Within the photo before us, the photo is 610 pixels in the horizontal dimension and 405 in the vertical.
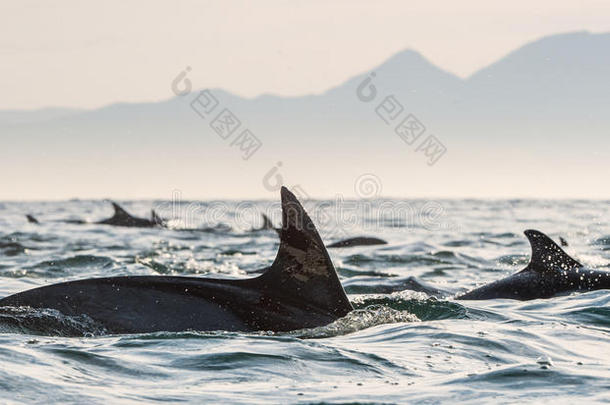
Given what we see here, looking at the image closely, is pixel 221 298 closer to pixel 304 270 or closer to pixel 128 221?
pixel 304 270

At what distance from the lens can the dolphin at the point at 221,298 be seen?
7.84 m

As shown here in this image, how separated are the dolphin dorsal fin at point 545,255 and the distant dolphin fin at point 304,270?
4.24 metres

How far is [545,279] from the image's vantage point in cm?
1204

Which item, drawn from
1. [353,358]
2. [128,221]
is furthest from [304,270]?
[128,221]

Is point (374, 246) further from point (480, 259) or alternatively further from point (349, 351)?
point (349, 351)

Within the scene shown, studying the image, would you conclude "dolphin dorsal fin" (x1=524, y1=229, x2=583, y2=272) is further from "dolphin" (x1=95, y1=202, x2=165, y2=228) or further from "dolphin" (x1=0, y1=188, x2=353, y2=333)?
"dolphin" (x1=95, y1=202, x2=165, y2=228)

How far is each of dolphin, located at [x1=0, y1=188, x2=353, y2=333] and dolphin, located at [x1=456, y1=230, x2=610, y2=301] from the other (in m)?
4.28

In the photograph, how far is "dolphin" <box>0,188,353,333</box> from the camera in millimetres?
7836

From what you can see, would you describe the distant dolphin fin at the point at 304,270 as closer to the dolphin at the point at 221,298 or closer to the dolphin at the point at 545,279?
the dolphin at the point at 221,298

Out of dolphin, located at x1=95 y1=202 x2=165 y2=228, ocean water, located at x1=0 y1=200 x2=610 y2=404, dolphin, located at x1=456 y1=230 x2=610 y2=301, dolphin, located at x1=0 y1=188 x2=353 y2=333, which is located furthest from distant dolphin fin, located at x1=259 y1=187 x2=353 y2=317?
dolphin, located at x1=95 y1=202 x2=165 y2=228

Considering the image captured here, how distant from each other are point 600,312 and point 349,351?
409 cm

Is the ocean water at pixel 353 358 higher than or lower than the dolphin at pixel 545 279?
lower

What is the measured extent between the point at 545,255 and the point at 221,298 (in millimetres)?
5192

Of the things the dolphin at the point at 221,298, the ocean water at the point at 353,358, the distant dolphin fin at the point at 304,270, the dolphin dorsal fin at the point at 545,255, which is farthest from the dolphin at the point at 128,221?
A: the distant dolphin fin at the point at 304,270
